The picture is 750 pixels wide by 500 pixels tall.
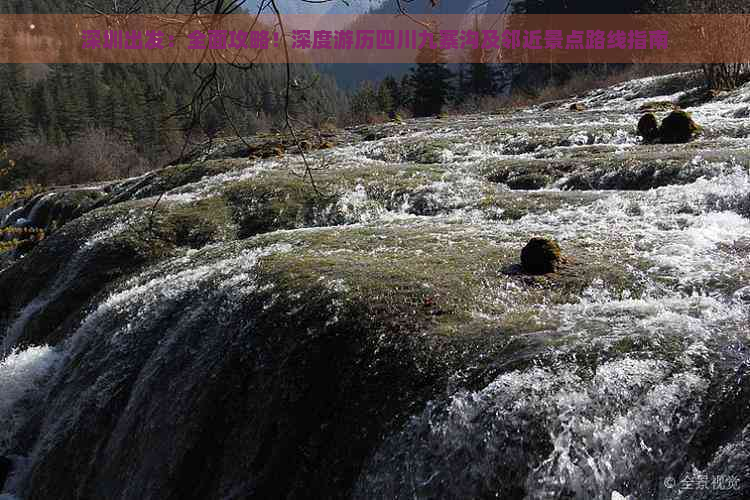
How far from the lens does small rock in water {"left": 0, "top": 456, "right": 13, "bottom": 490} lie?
9.55m

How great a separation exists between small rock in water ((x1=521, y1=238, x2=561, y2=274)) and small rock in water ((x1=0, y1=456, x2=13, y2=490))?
8.75 meters

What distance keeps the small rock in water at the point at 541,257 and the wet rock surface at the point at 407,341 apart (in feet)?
0.40

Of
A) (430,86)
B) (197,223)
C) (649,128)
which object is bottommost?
(197,223)

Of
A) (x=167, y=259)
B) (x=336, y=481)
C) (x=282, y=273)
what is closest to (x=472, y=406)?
(x=336, y=481)

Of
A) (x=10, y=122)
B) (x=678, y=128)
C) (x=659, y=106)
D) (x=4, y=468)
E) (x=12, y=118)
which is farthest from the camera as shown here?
(x=12, y=118)

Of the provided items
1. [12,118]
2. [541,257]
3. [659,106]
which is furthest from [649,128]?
[12,118]

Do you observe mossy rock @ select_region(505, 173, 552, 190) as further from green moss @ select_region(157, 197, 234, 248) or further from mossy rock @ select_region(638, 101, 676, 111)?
mossy rock @ select_region(638, 101, 676, 111)

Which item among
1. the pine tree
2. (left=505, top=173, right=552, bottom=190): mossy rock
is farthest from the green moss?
the pine tree

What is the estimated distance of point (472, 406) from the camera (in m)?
4.84

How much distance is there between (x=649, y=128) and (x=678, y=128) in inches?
39.2

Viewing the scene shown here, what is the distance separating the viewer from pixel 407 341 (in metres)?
5.98

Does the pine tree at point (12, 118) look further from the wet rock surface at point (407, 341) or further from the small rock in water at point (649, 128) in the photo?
the small rock in water at point (649, 128)

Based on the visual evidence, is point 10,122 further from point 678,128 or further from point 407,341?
point 407,341

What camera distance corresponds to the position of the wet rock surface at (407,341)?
14.5 ft
